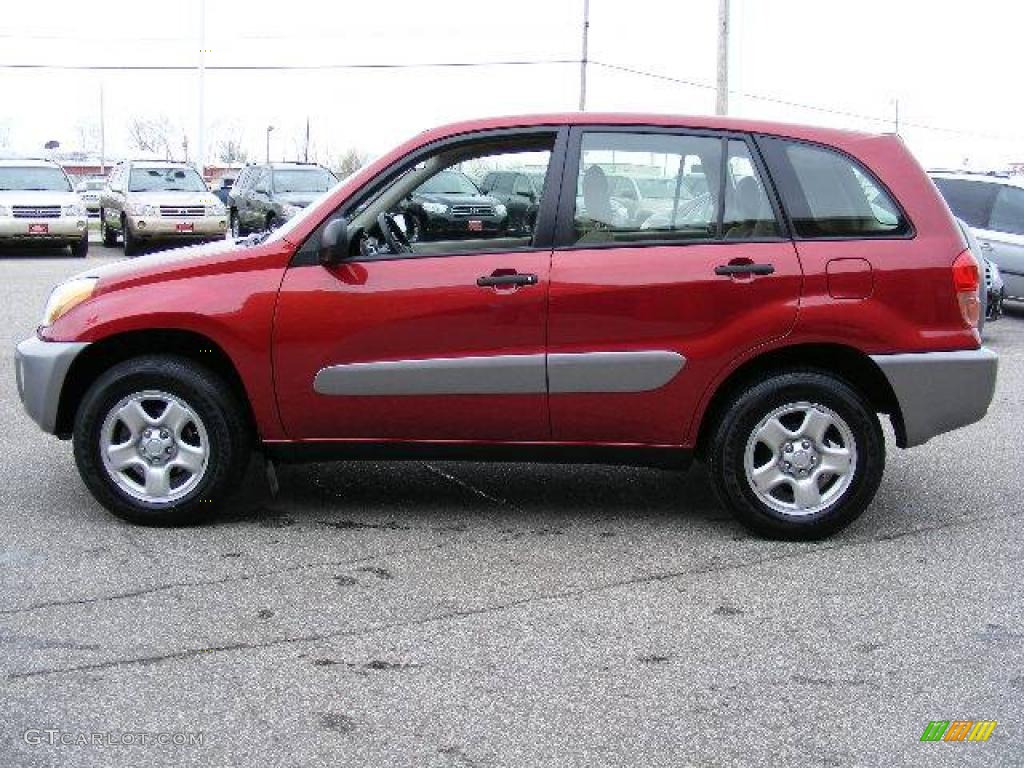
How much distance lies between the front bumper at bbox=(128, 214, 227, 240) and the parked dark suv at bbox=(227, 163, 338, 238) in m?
0.85

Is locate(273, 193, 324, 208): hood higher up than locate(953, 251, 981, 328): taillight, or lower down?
lower down

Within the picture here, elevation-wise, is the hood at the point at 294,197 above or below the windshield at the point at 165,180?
below

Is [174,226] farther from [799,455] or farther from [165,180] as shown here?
[799,455]

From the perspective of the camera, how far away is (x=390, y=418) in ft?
19.5

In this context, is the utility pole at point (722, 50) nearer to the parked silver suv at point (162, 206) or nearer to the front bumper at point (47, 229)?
the parked silver suv at point (162, 206)

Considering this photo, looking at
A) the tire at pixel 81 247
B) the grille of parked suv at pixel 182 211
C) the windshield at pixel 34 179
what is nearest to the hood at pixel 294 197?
the grille of parked suv at pixel 182 211

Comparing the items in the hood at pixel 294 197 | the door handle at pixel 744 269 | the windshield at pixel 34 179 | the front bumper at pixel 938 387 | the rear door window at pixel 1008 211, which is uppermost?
the rear door window at pixel 1008 211

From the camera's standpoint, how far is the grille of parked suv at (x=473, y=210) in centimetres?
599

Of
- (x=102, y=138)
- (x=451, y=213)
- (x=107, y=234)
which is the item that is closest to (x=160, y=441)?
(x=451, y=213)

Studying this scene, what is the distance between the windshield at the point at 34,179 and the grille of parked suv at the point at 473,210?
20892 millimetres

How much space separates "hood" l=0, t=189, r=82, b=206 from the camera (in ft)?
80.2

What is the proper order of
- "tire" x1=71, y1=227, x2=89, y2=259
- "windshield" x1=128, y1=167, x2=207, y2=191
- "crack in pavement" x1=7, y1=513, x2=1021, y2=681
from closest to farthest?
"crack in pavement" x1=7, y1=513, x2=1021, y2=681, "tire" x1=71, y1=227, x2=89, y2=259, "windshield" x1=128, y1=167, x2=207, y2=191

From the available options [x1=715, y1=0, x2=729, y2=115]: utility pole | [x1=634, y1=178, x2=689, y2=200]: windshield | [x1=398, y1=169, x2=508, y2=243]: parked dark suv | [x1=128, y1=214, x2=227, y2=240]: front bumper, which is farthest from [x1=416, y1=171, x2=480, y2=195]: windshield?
[x1=715, y1=0, x2=729, y2=115]: utility pole

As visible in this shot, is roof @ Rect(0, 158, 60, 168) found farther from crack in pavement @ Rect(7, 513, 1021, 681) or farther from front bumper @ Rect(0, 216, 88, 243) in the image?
crack in pavement @ Rect(7, 513, 1021, 681)
